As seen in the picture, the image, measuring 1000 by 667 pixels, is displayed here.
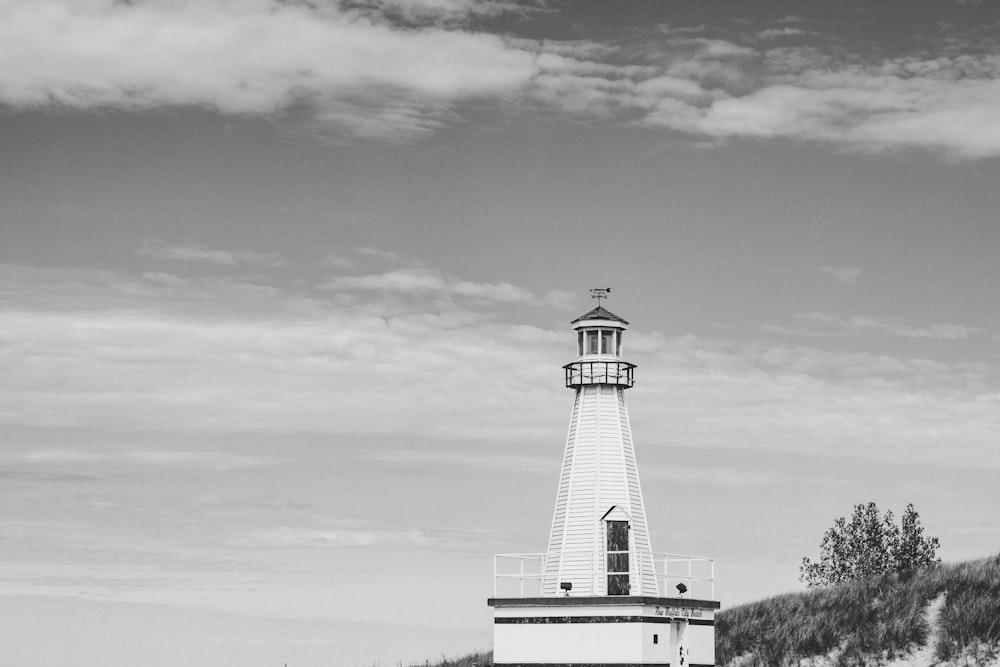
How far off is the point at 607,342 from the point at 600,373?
4.69ft

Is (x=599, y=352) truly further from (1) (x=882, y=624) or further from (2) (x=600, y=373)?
(1) (x=882, y=624)

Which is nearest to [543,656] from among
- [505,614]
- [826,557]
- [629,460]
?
[505,614]

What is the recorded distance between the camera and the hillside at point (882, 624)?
53.0 m

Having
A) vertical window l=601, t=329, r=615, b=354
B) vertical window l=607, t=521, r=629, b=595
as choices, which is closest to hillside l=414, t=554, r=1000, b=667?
vertical window l=607, t=521, r=629, b=595

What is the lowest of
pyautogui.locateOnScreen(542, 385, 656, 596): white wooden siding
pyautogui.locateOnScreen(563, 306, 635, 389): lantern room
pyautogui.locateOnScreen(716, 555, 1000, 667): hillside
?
pyautogui.locateOnScreen(716, 555, 1000, 667): hillside

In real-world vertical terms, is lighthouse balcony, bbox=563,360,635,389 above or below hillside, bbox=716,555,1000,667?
above

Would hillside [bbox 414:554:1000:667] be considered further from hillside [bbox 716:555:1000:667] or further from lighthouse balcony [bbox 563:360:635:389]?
lighthouse balcony [bbox 563:360:635:389]

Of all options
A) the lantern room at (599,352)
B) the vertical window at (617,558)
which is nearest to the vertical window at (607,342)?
the lantern room at (599,352)

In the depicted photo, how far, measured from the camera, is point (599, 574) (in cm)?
5275

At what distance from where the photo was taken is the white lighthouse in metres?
52.0

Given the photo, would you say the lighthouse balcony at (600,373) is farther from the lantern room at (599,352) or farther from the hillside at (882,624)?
the hillside at (882,624)

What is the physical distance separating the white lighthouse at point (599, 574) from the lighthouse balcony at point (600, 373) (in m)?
0.04

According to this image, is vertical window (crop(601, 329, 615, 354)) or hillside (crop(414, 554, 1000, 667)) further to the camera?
vertical window (crop(601, 329, 615, 354))

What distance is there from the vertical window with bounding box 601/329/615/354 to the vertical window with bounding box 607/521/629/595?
6.60 m
